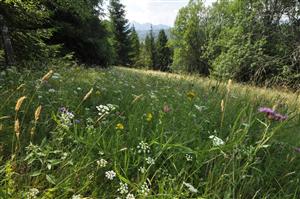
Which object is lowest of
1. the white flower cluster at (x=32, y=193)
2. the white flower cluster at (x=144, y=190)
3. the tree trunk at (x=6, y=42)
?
the white flower cluster at (x=144, y=190)

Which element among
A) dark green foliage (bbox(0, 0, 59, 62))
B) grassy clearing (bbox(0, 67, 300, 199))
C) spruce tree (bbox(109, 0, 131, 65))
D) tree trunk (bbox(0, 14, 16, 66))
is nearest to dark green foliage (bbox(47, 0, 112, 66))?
dark green foliage (bbox(0, 0, 59, 62))

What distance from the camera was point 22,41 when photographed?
743cm

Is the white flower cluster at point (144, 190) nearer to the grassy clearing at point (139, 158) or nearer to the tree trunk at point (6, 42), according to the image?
the grassy clearing at point (139, 158)

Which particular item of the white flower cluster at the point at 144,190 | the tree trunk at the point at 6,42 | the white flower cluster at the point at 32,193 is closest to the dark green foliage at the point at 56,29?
the tree trunk at the point at 6,42

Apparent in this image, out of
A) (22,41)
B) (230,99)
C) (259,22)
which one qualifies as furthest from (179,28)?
(230,99)

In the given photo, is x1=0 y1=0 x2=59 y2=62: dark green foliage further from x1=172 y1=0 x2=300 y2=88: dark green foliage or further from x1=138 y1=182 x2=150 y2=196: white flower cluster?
x1=138 y1=182 x2=150 y2=196: white flower cluster

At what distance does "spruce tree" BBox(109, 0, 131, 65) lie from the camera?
154 feet

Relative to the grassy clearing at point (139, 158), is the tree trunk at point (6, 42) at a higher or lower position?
higher

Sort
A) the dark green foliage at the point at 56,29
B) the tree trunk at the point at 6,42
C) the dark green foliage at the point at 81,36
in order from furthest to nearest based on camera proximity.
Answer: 1. the dark green foliage at the point at 81,36
2. the dark green foliage at the point at 56,29
3. the tree trunk at the point at 6,42

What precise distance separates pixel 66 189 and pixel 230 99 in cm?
288

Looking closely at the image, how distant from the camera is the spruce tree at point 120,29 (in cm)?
4689

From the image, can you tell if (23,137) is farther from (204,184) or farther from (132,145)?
(204,184)

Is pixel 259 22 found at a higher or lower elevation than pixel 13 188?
higher

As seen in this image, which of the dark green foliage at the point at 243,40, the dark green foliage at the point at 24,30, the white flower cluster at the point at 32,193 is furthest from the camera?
the dark green foliage at the point at 243,40
